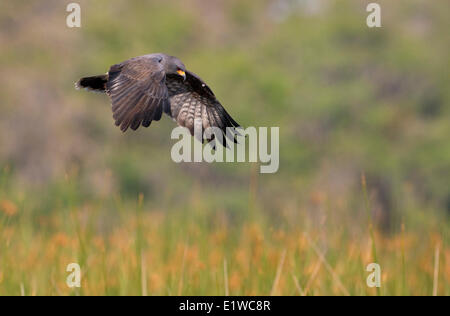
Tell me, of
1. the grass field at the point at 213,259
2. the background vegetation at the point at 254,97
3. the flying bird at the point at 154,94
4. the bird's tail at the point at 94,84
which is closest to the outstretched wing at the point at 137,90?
the flying bird at the point at 154,94

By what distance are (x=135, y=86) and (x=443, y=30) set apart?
1072 inches

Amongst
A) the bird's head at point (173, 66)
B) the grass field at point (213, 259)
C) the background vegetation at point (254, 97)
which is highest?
the background vegetation at point (254, 97)

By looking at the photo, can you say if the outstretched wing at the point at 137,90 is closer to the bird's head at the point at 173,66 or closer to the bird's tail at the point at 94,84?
the bird's head at the point at 173,66

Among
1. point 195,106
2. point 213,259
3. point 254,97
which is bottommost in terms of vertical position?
point 213,259

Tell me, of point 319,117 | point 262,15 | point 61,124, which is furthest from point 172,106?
point 262,15

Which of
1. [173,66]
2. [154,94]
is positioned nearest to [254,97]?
[173,66]

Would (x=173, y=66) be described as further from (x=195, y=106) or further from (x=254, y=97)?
(x=254, y=97)

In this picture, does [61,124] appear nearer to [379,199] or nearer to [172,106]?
[379,199]

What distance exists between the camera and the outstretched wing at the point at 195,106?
3.35 metres

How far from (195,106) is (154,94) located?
0.77 meters

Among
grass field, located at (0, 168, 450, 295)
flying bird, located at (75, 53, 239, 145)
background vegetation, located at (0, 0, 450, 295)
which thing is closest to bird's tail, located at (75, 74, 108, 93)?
flying bird, located at (75, 53, 239, 145)

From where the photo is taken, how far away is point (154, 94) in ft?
9.04

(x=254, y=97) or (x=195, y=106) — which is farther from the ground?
(x=254, y=97)
